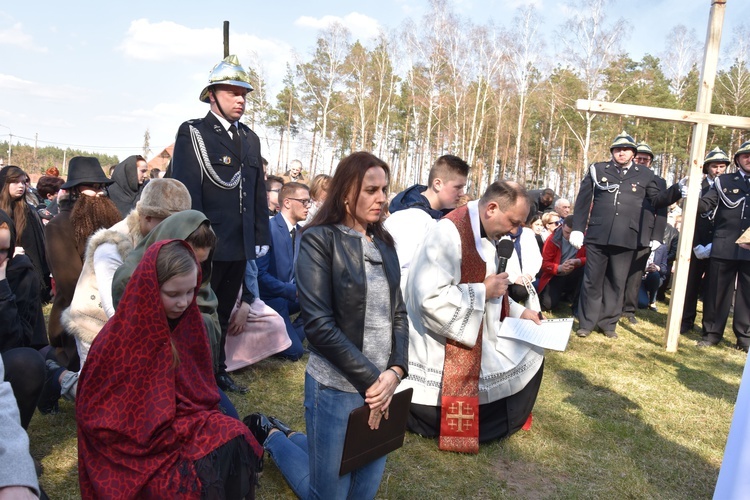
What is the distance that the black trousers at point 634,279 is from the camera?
293 inches

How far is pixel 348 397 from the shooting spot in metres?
2.19

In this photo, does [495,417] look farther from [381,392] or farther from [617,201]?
[617,201]

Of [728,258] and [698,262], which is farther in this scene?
[698,262]

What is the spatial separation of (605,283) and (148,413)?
6.06m

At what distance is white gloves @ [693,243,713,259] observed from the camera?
6.89 m

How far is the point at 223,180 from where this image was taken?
3.73m

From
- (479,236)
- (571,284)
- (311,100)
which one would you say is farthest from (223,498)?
(311,100)

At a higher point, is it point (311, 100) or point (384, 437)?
point (311, 100)

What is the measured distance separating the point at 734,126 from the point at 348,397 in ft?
17.8

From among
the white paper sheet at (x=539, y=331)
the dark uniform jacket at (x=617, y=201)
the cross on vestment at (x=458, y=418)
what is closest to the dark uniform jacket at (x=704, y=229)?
the dark uniform jacket at (x=617, y=201)

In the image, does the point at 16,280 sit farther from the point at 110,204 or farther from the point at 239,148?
the point at 239,148

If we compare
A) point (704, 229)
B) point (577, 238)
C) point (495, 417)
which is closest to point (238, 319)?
point (495, 417)

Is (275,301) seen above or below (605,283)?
below

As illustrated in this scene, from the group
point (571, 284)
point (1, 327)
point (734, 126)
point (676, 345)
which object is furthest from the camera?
point (571, 284)
